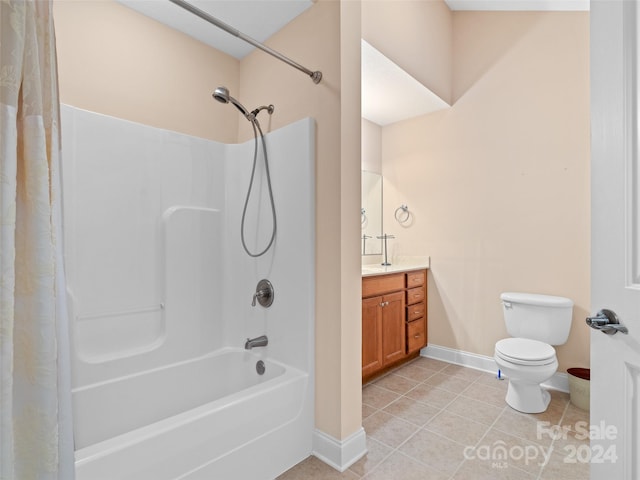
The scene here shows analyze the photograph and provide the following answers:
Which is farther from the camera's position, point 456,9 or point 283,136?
point 456,9

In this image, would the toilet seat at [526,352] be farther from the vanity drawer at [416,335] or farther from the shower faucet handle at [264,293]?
the shower faucet handle at [264,293]

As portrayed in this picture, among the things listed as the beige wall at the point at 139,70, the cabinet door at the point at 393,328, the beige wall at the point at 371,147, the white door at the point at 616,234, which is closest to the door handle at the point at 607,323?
the white door at the point at 616,234

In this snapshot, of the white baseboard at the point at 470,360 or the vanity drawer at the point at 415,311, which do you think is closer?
the white baseboard at the point at 470,360

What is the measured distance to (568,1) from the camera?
2471 millimetres

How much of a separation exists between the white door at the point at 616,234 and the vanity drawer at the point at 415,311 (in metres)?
1.95

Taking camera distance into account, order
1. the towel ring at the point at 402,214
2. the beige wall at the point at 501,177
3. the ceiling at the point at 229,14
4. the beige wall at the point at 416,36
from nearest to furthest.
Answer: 1. the ceiling at the point at 229,14
2. the beige wall at the point at 416,36
3. the beige wall at the point at 501,177
4. the towel ring at the point at 402,214

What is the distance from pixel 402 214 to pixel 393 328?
48.5 inches

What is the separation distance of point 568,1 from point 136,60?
10.1 ft

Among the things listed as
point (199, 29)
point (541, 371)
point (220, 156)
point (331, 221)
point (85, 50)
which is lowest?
point (541, 371)

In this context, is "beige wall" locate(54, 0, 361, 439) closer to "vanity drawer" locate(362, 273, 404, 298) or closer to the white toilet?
"vanity drawer" locate(362, 273, 404, 298)

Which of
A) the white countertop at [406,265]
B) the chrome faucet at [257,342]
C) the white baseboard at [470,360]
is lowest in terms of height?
the white baseboard at [470,360]

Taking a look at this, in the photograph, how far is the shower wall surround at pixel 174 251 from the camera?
68.9 inches

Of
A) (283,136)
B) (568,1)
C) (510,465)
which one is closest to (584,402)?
(510,465)

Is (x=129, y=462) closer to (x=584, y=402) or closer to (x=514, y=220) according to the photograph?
(x=584, y=402)
